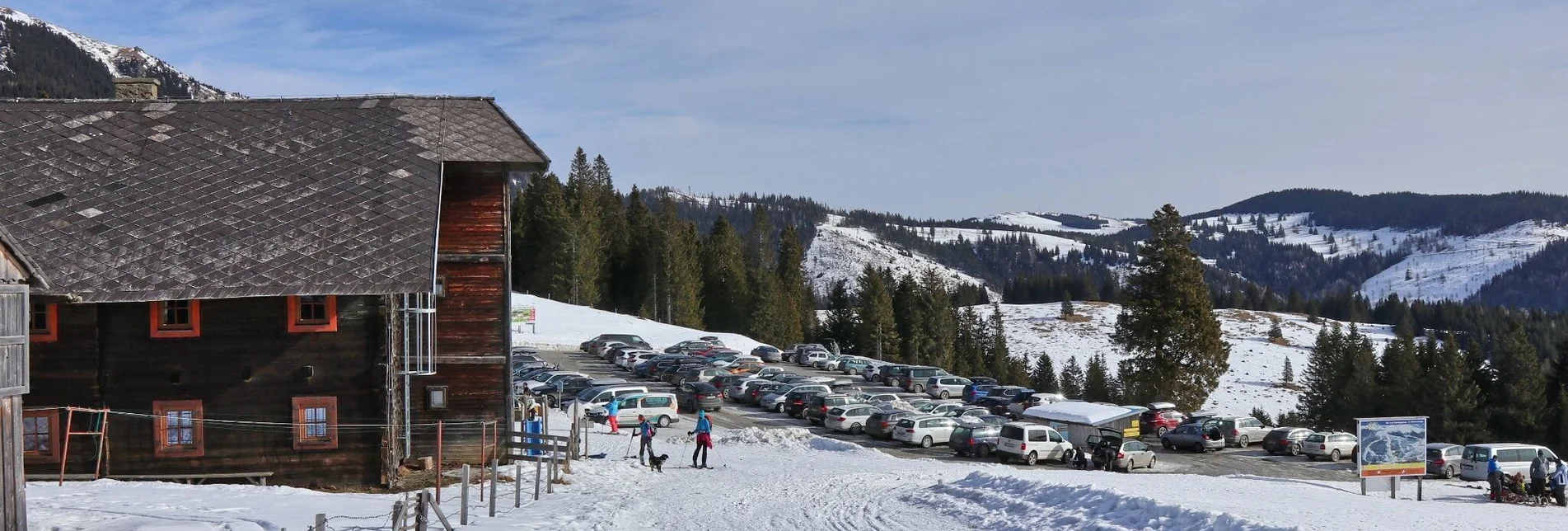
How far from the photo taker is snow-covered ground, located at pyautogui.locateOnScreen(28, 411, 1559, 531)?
57.8 feet

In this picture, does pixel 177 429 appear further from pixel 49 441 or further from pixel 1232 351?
pixel 1232 351

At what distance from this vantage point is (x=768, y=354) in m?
76.9

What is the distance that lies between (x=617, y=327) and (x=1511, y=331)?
183 ft

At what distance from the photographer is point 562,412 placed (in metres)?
44.8

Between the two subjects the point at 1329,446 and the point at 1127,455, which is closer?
the point at 1127,455

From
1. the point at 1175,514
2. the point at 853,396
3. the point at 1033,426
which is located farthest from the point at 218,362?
the point at 853,396

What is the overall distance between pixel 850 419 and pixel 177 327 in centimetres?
2673

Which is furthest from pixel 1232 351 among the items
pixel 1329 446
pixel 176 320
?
pixel 176 320

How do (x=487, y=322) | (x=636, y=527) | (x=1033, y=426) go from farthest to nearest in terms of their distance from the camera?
(x=1033, y=426), (x=487, y=322), (x=636, y=527)

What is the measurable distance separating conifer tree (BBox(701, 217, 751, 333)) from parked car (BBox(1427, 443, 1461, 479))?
70408mm

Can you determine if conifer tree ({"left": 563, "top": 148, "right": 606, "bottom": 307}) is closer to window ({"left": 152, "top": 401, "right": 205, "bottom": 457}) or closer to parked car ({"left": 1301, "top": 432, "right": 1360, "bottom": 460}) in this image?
parked car ({"left": 1301, "top": 432, "right": 1360, "bottom": 460})

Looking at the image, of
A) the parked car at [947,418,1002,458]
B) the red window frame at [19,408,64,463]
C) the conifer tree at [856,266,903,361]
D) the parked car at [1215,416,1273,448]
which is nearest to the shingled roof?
the red window frame at [19,408,64,463]

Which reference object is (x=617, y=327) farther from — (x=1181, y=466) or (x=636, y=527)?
(x=636, y=527)

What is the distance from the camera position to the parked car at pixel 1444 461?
129 ft
